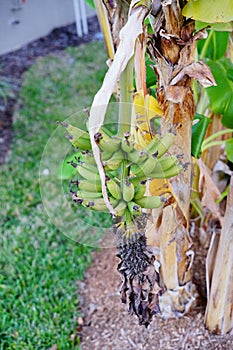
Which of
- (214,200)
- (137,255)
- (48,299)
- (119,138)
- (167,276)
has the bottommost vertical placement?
(48,299)

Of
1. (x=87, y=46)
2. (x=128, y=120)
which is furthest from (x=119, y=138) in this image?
(x=87, y=46)

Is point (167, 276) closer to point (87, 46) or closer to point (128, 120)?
point (128, 120)

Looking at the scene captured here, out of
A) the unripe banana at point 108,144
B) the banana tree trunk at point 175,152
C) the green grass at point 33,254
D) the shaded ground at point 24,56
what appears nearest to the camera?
the unripe banana at point 108,144

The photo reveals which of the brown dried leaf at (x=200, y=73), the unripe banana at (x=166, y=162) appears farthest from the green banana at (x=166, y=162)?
the brown dried leaf at (x=200, y=73)

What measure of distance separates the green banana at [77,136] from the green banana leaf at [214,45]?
0.56 metres

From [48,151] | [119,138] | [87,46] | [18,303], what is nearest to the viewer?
[119,138]

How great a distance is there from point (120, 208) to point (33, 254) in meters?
0.88

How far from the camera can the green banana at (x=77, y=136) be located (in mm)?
481

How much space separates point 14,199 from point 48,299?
1.75 ft

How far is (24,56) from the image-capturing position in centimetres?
298

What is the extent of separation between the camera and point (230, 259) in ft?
2.64

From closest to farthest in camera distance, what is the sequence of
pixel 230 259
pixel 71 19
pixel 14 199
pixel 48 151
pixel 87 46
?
pixel 48 151 < pixel 230 259 < pixel 14 199 < pixel 87 46 < pixel 71 19

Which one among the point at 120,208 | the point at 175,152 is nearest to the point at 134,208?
the point at 120,208

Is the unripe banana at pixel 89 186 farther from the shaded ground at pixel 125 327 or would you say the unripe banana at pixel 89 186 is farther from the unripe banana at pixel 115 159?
the shaded ground at pixel 125 327
